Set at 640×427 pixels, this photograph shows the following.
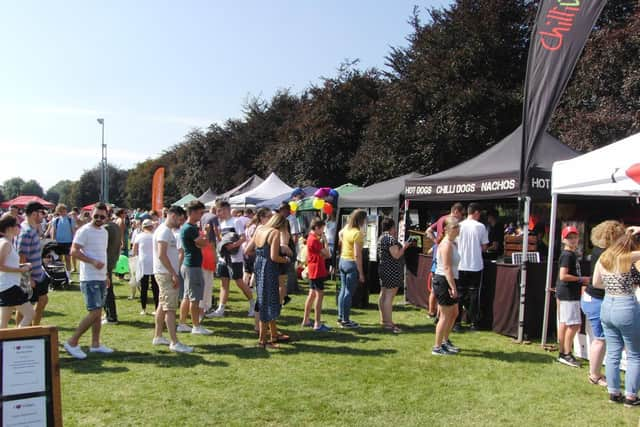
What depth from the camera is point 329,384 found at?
5023 mm

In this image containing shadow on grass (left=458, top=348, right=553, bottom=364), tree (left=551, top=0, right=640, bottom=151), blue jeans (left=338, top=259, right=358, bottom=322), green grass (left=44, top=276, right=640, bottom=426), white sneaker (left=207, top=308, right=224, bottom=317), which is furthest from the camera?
tree (left=551, top=0, right=640, bottom=151)

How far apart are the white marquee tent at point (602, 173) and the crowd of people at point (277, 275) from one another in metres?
0.58

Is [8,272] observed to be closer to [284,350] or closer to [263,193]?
[284,350]

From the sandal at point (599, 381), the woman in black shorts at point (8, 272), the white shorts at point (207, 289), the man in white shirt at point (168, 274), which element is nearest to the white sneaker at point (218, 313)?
the white shorts at point (207, 289)

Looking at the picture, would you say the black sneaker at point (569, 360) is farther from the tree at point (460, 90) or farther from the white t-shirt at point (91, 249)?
the tree at point (460, 90)

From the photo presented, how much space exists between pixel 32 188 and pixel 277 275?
427ft

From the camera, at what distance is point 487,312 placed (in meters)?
7.54

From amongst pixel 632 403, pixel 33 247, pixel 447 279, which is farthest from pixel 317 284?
pixel 632 403

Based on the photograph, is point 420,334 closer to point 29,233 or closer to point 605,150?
point 605,150

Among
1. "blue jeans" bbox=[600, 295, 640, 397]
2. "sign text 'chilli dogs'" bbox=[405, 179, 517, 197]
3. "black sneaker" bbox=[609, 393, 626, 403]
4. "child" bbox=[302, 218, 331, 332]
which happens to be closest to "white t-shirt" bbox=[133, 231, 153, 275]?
"child" bbox=[302, 218, 331, 332]

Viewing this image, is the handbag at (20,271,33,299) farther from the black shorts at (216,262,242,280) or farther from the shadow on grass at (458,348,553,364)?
the shadow on grass at (458,348,553,364)

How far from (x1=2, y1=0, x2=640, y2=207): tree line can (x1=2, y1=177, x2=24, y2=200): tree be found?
95.8 m

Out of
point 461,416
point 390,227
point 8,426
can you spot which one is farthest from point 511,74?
point 8,426

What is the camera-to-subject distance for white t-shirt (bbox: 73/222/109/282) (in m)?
5.71
